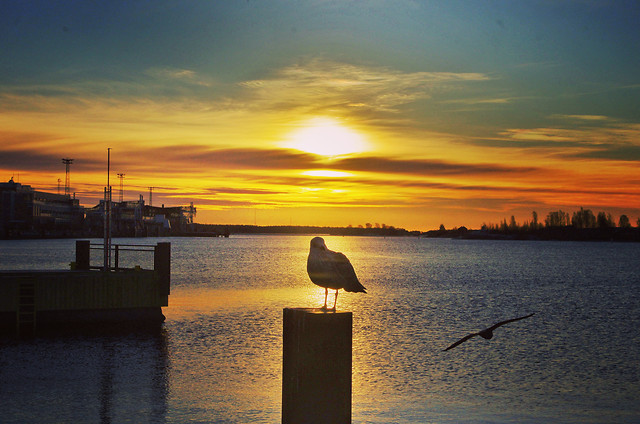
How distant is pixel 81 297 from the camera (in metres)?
25.1

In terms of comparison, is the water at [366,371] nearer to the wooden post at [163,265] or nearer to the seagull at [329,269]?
the wooden post at [163,265]

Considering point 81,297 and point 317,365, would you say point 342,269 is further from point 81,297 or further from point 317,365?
point 81,297

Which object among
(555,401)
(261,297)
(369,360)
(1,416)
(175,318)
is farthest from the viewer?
(261,297)

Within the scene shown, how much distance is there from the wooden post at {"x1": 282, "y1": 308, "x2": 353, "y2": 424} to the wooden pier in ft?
64.9

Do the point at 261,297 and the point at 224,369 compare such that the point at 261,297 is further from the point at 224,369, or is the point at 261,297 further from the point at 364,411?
the point at 364,411

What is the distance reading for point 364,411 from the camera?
52.3 ft

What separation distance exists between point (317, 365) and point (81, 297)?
67.0 feet

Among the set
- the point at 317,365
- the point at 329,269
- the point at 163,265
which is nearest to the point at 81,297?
the point at 163,265

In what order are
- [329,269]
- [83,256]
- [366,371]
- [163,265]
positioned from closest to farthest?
[329,269], [366,371], [163,265], [83,256]

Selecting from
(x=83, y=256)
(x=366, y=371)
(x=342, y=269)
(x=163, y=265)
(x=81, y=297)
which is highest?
(x=342, y=269)

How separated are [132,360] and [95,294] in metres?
4.89

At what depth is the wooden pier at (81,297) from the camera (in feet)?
79.5

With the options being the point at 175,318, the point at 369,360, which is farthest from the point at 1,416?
the point at 175,318

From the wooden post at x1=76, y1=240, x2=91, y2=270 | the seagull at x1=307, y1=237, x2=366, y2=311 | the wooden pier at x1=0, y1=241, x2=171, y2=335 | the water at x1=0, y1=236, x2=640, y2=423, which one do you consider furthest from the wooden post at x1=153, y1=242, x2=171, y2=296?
the seagull at x1=307, y1=237, x2=366, y2=311
